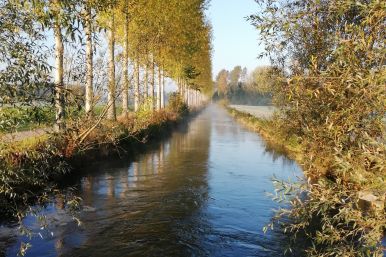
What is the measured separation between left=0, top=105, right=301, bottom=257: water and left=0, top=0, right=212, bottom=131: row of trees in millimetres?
3109

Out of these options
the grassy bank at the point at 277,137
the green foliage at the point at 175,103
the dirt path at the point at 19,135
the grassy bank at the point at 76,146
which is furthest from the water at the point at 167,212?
the green foliage at the point at 175,103

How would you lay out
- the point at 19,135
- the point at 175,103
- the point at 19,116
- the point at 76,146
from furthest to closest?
the point at 175,103 < the point at 19,135 < the point at 76,146 < the point at 19,116

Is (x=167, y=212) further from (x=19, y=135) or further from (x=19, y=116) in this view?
(x=19, y=135)

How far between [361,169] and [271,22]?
2600 millimetres

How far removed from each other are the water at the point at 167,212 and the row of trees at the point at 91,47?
3109 mm

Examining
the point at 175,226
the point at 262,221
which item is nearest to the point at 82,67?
the point at 175,226

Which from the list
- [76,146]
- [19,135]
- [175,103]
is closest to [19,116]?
[76,146]

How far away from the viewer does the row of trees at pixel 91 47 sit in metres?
6.14

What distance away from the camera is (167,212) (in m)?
14.0

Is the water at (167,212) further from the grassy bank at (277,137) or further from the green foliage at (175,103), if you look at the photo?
the green foliage at (175,103)

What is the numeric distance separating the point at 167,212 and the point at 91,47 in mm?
11407

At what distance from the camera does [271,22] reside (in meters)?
6.22

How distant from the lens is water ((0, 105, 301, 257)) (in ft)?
35.4

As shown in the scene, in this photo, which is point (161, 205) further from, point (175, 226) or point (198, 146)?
point (198, 146)
